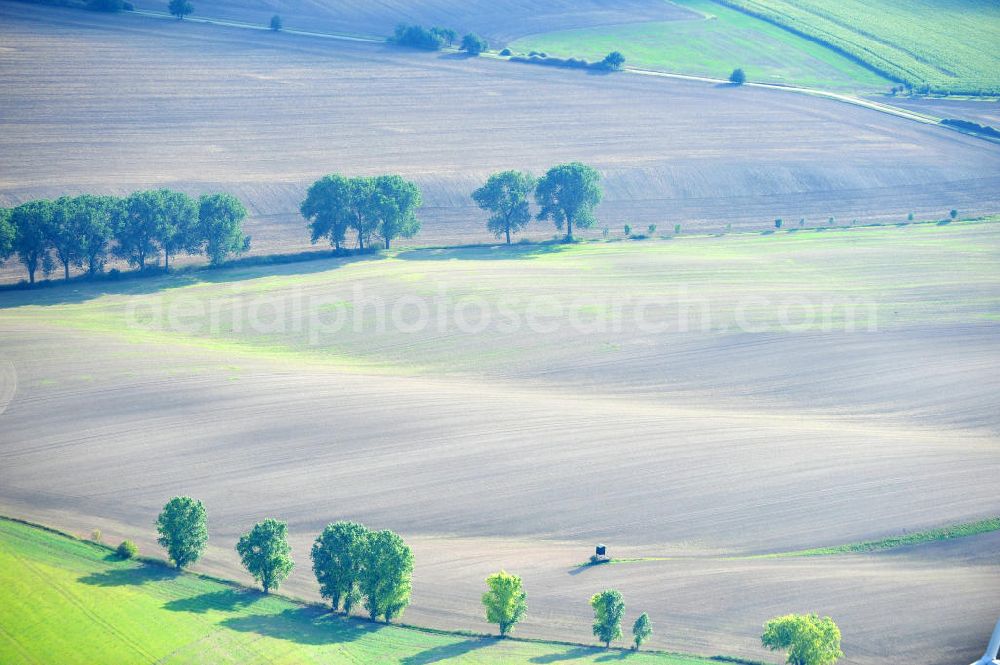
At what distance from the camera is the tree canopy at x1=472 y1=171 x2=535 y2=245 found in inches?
3971

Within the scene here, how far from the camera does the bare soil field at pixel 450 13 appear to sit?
14912 cm

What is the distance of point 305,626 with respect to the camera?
142ft

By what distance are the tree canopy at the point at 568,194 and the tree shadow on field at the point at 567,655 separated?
63090 mm

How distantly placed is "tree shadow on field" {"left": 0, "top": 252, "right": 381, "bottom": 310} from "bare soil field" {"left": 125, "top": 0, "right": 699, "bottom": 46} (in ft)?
211

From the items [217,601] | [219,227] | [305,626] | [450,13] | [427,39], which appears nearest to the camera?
[305,626]

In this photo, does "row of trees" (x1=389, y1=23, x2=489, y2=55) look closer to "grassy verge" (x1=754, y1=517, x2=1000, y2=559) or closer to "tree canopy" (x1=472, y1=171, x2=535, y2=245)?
"tree canopy" (x1=472, y1=171, x2=535, y2=245)

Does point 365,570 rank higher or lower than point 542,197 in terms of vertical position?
lower

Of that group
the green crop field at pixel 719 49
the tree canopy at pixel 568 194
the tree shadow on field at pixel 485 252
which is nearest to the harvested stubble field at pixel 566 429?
the tree shadow on field at pixel 485 252

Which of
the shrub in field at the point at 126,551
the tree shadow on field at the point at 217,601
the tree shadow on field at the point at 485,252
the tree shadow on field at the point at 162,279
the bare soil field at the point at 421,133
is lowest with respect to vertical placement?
the tree shadow on field at the point at 217,601

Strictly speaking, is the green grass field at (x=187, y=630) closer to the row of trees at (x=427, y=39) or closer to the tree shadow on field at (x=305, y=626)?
the tree shadow on field at (x=305, y=626)

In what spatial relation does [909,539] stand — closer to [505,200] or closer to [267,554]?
[267,554]

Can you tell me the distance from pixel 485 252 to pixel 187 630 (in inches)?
2351

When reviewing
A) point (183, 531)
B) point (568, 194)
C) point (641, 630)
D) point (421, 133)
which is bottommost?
point (641, 630)

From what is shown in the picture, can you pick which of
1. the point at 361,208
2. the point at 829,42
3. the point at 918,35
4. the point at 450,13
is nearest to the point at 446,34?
the point at 450,13
